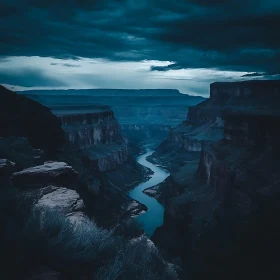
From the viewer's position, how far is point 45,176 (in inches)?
409

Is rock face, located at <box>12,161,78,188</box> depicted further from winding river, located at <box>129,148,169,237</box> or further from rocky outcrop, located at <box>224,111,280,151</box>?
rocky outcrop, located at <box>224,111,280,151</box>

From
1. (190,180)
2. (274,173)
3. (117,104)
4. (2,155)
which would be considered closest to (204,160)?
(190,180)

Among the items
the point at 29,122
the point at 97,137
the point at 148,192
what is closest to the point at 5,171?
the point at 29,122

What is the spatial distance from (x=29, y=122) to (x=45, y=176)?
15.4 metres

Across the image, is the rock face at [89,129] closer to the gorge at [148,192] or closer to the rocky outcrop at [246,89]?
the gorge at [148,192]

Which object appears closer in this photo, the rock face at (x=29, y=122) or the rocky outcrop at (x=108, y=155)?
the rock face at (x=29, y=122)

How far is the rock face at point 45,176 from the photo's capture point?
32.4 feet

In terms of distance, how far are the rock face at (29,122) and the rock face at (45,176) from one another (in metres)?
12.2

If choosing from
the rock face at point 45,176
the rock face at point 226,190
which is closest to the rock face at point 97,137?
the rock face at point 226,190

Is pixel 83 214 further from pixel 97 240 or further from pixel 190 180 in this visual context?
pixel 190 180

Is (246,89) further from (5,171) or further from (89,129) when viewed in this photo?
(5,171)

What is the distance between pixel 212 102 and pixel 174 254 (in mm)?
57336

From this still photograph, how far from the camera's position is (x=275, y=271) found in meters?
11.9

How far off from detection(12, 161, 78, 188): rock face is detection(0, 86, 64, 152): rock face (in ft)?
40.1
